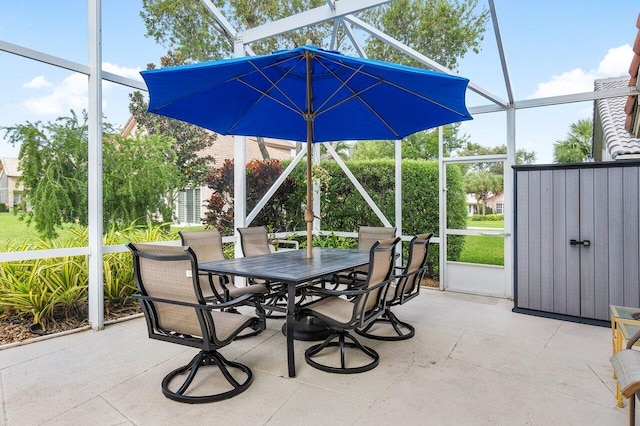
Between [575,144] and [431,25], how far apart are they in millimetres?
3051

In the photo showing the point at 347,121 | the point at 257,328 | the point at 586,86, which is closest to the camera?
the point at 257,328

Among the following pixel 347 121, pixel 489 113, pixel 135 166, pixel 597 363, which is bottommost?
pixel 597 363

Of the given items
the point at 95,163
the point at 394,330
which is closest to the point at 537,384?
the point at 394,330

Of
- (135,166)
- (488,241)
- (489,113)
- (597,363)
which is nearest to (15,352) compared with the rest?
(135,166)

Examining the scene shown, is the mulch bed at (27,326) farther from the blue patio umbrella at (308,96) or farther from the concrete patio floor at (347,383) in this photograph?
the blue patio umbrella at (308,96)

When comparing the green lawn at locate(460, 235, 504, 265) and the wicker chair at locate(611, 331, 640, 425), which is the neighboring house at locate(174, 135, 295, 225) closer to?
the green lawn at locate(460, 235, 504, 265)

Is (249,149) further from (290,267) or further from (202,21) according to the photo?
(290,267)

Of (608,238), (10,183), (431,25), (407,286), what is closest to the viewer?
(10,183)

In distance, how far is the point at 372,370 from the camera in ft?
10.4

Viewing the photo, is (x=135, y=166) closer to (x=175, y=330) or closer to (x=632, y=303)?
(x=175, y=330)

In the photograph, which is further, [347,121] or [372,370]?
[347,121]

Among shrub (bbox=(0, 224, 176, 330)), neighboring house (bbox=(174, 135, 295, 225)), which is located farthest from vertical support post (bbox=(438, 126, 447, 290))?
shrub (bbox=(0, 224, 176, 330))

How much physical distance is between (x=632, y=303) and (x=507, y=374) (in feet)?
7.75

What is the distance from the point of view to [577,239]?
4.64m
